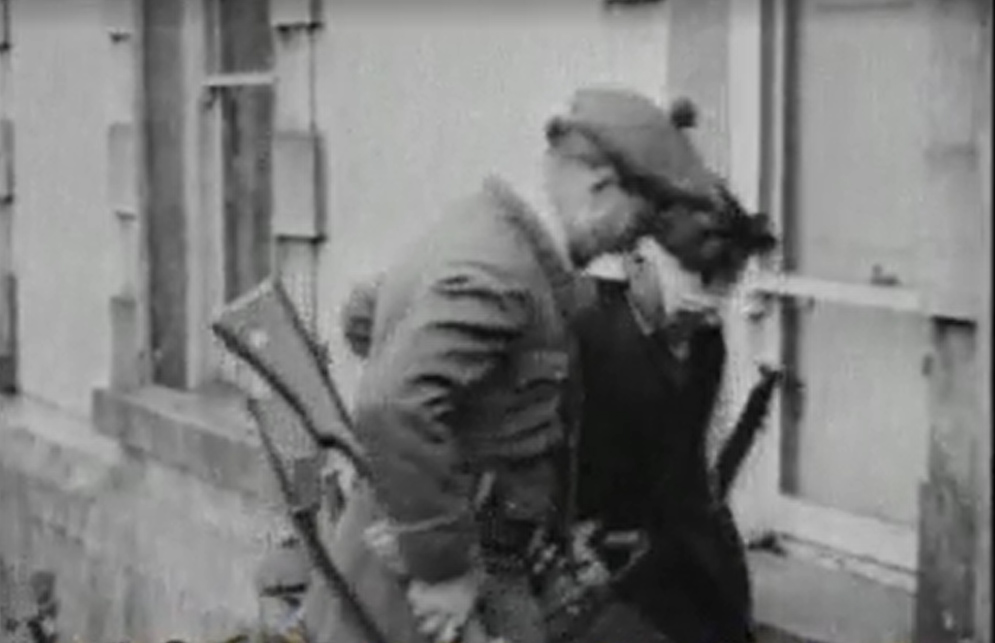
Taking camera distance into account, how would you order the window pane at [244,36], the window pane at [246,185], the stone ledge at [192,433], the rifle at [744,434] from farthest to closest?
the window pane at [246,185] < the window pane at [244,36] < the stone ledge at [192,433] < the rifle at [744,434]

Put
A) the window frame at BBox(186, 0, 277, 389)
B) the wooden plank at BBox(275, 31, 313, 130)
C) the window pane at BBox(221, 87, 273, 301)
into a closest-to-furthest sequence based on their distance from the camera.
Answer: the wooden plank at BBox(275, 31, 313, 130), the window pane at BBox(221, 87, 273, 301), the window frame at BBox(186, 0, 277, 389)

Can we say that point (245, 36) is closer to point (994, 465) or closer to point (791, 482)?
point (791, 482)

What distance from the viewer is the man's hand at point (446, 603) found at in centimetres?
478

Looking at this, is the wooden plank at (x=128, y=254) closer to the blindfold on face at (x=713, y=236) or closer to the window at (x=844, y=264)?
the window at (x=844, y=264)

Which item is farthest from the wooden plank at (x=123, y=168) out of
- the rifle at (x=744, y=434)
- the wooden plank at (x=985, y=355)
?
the wooden plank at (x=985, y=355)

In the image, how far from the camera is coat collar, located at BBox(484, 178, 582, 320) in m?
4.74

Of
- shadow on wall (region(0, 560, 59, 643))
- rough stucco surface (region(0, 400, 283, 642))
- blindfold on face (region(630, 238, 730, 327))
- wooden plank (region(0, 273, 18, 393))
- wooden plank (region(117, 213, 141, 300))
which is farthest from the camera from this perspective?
wooden plank (region(0, 273, 18, 393))

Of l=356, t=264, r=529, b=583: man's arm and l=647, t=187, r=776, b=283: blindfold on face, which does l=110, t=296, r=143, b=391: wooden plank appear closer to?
l=647, t=187, r=776, b=283: blindfold on face

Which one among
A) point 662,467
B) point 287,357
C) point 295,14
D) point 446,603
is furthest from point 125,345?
point 446,603

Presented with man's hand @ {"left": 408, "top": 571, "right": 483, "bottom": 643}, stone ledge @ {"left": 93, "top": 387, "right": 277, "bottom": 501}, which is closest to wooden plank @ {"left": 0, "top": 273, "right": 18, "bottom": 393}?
stone ledge @ {"left": 93, "top": 387, "right": 277, "bottom": 501}

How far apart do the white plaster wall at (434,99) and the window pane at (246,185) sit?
28.6 inches

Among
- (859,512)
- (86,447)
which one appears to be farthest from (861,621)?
(86,447)

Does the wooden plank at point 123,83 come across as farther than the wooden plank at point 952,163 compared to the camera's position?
Yes

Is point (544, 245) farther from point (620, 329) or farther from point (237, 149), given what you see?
point (237, 149)
